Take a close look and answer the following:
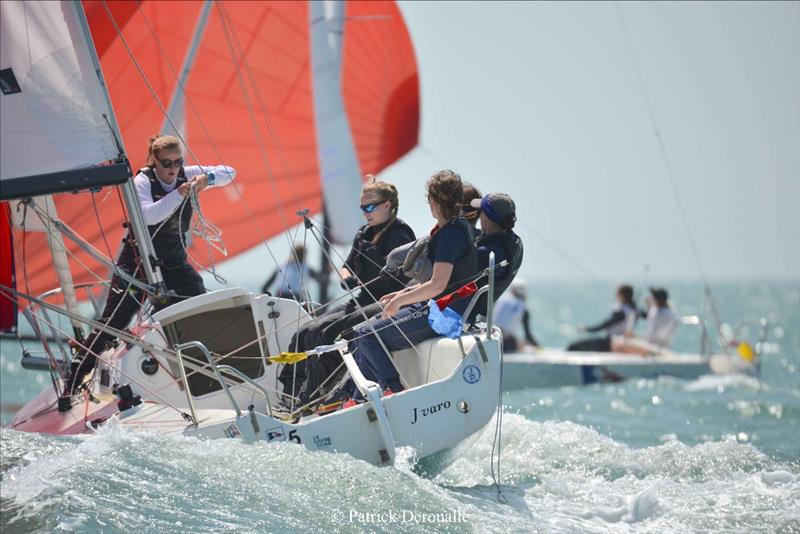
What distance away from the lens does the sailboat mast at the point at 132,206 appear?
178 inches

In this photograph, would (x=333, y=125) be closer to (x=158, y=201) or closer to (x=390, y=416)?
(x=158, y=201)

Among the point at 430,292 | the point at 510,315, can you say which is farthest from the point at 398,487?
the point at 510,315

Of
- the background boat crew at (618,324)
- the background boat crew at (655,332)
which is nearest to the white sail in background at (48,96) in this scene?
the background boat crew at (655,332)

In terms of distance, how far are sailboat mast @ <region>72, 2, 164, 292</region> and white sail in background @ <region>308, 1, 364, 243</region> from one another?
20.1ft

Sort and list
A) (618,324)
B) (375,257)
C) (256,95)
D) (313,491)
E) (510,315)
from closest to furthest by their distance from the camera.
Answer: (313,491)
(375,257)
(256,95)
(510,315)
(618,324)

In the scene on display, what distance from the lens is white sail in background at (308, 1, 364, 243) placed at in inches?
437

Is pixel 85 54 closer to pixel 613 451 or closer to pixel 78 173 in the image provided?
pixel 78 173

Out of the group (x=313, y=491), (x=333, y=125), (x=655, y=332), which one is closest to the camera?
(x=313, y=491)

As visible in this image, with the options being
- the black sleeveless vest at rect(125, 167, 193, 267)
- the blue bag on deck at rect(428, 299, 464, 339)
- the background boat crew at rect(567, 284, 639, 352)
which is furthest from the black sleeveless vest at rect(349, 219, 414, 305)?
the background boat crew at rect(567, 284, 639, 352)

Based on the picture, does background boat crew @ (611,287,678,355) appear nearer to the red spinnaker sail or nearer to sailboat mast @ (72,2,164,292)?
the red spinnaker sail

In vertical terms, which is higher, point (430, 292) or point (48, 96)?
point (48, 96)

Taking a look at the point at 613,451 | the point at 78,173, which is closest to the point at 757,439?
the point at 613,451

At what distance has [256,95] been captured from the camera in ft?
31.6

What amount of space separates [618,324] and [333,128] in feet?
14.1
